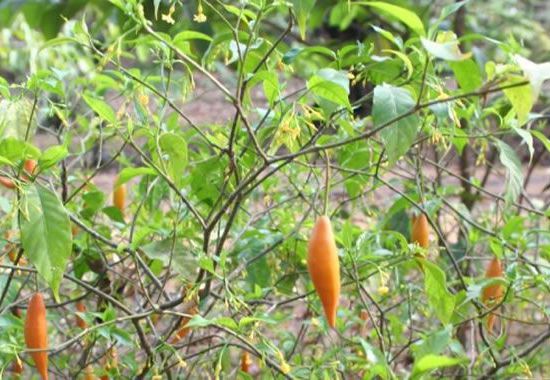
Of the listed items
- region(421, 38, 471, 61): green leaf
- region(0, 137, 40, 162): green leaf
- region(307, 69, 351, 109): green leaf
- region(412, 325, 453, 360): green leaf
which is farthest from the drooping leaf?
→ region(0, 137, 40, 162): green leaf

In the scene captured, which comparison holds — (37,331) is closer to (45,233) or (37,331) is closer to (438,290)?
(45,233)

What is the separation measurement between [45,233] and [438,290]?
384 mm

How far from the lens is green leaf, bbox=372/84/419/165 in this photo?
787mm

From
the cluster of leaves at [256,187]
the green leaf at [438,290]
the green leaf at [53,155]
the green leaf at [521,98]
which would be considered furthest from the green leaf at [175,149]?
the green leaf at [521,98]

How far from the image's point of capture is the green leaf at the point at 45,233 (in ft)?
2.56

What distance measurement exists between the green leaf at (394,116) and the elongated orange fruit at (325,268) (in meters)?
0.14

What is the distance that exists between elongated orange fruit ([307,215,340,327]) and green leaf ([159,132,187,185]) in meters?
0.28

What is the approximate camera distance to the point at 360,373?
134 centimetres

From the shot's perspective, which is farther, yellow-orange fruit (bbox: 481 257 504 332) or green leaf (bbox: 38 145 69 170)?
yellow-orange fruit (bbox: 481 257 504 332)

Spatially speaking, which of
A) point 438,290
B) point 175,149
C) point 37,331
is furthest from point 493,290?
point 37,331

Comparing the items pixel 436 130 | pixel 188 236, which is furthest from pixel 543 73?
pixel 188 236

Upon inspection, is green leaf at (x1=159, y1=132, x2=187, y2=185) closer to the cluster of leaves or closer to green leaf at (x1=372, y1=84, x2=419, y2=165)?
the cluster of leaves

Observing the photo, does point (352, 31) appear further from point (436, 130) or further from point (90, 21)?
point (436, 130)

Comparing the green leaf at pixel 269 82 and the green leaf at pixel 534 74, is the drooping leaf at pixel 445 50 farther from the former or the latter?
the green leaf at pixel 269 82
